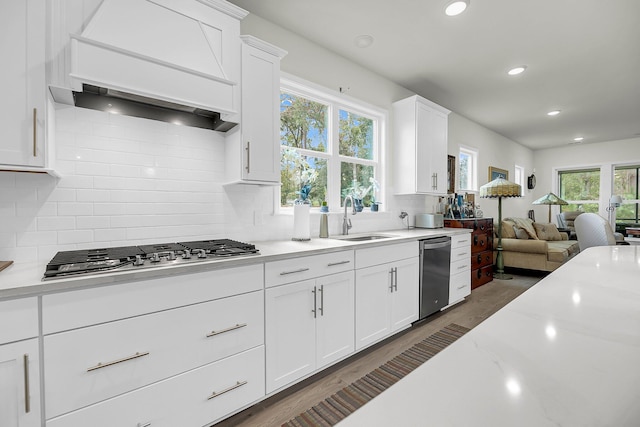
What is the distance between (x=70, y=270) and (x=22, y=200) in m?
0.70

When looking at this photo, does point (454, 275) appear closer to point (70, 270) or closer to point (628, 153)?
point (70, 270)

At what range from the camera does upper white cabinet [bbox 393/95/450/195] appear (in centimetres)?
354

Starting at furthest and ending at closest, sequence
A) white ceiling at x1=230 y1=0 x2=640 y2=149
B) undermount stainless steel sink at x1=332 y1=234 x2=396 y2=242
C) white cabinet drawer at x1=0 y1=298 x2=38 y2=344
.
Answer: undermount stainless steel sink at x1=332 y1=234 x2=396 y2=242 → white ceiling at x1=230 y1=0 x2=640 y2=149 → white cabinet drawer at x1=0 y1=298 x2=38 y2=344

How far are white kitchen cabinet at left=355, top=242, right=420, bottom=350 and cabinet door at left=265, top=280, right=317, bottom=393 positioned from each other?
1.67 ft

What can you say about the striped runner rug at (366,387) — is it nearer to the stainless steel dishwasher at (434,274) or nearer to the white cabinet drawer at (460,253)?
the stainless steel dishwasher at (434,274)

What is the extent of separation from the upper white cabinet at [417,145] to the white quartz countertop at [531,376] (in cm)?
294

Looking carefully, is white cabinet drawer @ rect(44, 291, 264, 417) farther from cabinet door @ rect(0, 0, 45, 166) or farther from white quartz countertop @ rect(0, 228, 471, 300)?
cabinet door @ rect(0, 0, 45, 166)

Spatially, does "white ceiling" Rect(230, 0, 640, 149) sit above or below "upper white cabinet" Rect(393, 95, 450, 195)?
above

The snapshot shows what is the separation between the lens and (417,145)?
3.54 m

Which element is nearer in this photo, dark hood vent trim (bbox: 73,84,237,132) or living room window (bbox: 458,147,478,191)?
dark hood vent trim (bbox: 73,84,237,132)

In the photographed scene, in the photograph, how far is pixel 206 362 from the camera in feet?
5.00

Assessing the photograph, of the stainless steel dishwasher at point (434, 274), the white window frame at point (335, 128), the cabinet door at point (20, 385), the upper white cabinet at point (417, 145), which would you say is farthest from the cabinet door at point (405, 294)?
the cabinet door at point (20, 385)

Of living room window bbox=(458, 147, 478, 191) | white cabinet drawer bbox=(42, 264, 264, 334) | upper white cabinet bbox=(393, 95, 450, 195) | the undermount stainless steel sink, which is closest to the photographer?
white cabinet drawer bbox=(42, 264, 264, 334)

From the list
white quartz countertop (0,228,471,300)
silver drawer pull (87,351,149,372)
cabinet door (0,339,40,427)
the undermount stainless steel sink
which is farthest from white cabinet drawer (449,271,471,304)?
cabinet door (0,339,40,427)
